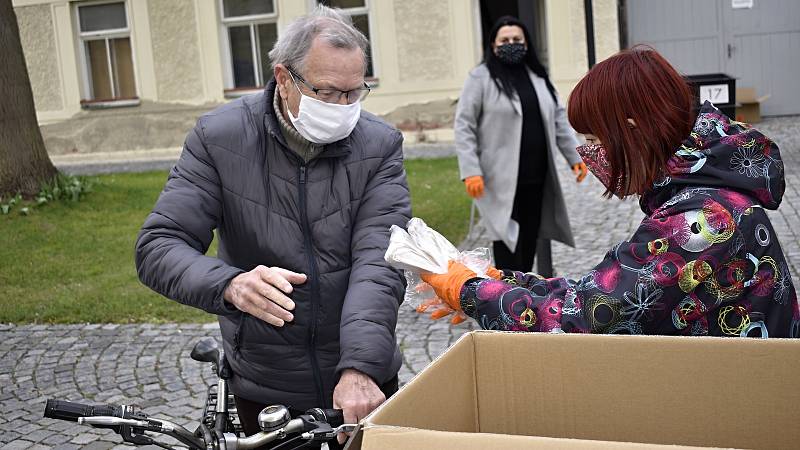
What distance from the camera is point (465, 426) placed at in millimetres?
2033

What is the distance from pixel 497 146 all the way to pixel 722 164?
456 cm

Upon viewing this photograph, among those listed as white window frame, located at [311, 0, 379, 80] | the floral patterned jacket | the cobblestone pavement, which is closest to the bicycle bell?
the floral patterned jacket

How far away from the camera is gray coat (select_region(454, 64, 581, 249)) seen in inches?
261

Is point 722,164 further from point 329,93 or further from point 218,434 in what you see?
point 218,434

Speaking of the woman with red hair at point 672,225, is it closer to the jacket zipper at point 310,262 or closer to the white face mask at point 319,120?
the jacket zipper at point 310,262

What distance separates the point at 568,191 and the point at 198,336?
6.22m

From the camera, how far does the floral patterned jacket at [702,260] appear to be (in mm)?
2072

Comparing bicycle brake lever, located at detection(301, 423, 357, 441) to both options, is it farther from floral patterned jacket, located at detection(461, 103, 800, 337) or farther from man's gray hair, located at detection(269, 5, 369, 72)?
man's gray hair, located at detection(269, 5, 369, 72)

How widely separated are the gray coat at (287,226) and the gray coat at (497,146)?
13.0 ft

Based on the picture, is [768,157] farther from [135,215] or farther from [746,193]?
[135,215]

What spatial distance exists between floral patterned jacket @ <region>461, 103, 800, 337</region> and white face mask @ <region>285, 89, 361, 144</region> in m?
0.75

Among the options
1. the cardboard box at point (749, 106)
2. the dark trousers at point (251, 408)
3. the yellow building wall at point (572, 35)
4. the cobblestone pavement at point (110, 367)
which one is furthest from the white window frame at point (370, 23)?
the dark trousers at point (251, 408)

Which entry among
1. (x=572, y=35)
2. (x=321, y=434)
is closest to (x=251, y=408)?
(x=321, y=434)

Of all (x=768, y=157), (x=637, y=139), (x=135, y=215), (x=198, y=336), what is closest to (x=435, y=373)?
(x=637, y=139)
